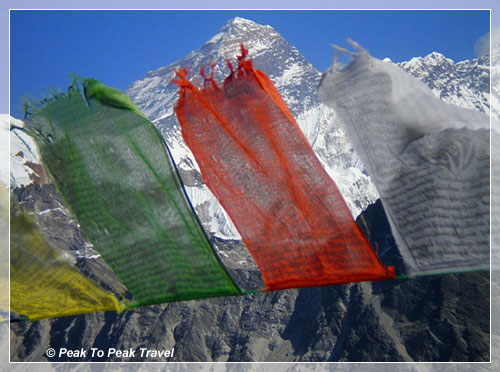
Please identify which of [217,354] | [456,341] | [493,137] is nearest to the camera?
[493,137]

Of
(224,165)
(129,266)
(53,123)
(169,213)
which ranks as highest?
(53,123)

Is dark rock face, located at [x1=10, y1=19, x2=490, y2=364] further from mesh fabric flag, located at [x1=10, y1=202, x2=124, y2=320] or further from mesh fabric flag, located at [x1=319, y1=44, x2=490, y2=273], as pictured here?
mesh fabric flag, located at [x1=319, y1=44, x2=490, y2=273]

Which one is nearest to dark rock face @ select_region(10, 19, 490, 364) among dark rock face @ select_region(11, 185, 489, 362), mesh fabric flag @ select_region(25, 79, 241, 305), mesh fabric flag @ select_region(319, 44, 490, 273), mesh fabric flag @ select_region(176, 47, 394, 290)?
dark rock face @ select_region(11, 185, 489, 362)

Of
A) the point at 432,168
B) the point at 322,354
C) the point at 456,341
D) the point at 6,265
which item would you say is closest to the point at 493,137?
the point at 432,168

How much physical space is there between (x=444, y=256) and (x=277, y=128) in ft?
6.20

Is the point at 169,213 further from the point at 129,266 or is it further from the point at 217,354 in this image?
the point at 217,354

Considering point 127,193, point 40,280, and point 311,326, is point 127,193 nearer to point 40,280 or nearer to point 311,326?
point 40,280

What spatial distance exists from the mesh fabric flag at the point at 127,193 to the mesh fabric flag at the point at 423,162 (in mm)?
1814

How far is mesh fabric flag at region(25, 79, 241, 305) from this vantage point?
5.86 m

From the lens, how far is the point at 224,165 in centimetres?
581

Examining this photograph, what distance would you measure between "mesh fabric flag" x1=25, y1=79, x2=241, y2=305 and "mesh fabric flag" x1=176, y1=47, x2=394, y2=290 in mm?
411

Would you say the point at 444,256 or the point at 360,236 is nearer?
the point at 444,256

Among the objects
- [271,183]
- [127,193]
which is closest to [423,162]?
[271,183]

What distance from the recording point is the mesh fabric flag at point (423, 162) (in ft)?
16.3
